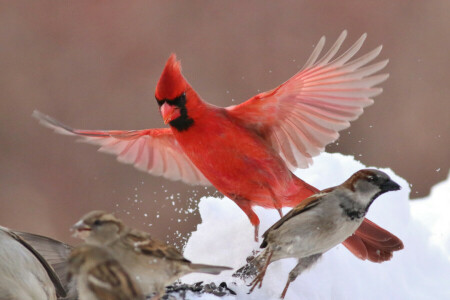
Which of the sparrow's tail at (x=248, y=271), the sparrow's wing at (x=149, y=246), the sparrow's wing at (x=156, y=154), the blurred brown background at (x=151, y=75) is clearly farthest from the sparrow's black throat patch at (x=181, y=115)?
the blurred brown background at (x=151, y=75)

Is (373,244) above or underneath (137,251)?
underneath

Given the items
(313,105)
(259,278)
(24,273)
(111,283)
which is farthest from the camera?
(313,105)

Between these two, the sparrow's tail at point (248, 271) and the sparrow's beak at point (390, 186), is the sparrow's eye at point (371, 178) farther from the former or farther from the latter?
the sparrow's tail at point (248, 271)

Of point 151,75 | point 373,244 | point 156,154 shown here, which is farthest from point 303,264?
point 151,75

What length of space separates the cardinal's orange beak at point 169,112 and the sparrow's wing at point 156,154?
0.71 feet

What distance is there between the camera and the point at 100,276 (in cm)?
80

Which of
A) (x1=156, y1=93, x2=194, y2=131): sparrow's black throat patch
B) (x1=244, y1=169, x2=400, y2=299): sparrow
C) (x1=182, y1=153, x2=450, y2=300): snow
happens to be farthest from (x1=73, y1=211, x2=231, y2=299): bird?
(x1=156, y1=93, x2=194, y2=131): sparrow's black throat patch

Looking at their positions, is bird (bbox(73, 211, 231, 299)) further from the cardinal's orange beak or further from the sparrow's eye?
the cardinal's orange beak

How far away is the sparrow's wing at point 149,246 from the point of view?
854 mm

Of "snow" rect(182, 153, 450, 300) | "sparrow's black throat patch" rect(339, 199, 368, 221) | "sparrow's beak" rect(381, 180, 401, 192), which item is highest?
"sparrow's beak" rect(381, 180, 401, 192)

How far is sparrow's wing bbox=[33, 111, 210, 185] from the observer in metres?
1.67

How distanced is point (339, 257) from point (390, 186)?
0.36 meters

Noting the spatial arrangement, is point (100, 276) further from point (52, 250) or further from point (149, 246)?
point (52, 250)

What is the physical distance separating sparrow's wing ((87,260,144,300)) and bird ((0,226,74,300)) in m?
0.29
